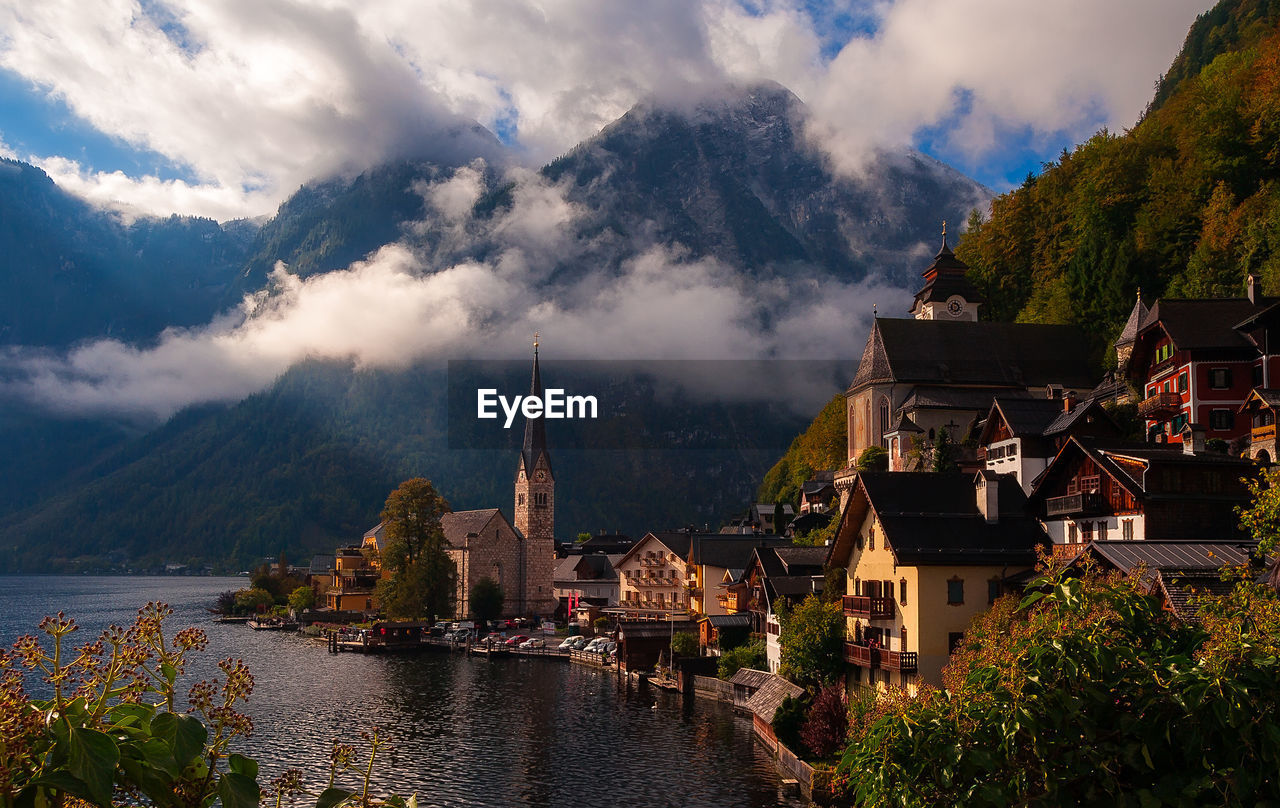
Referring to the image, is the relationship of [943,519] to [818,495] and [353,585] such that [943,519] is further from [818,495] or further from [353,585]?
[353,585]

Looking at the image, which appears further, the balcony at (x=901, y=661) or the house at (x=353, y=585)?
the house at (x=353, y=585)

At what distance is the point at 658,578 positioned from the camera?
115625 mm

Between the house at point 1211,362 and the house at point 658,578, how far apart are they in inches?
2245

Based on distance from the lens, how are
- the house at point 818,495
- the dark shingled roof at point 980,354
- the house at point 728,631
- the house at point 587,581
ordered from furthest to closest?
the house at point 587,581
the house at point 818,495
the dark shingled roof at point 980,354
the house at point 728,631

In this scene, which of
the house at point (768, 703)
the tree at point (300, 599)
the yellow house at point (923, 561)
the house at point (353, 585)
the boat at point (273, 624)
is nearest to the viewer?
the yellow house at point (923, 561)

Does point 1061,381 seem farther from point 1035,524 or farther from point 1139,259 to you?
point 1035,524

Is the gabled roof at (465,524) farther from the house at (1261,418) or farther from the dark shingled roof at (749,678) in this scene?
the house at (1261,418)

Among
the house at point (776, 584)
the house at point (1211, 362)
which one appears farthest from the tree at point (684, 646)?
the house at point (1211, 362)

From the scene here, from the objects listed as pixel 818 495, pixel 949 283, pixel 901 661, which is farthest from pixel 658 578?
pixel 901 661

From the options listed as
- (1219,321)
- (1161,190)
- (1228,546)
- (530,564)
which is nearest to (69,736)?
(1228,546)

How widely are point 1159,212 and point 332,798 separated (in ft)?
336

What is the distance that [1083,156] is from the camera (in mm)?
114562

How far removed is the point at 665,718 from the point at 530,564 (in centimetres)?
9632

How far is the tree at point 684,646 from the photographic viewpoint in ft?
278
